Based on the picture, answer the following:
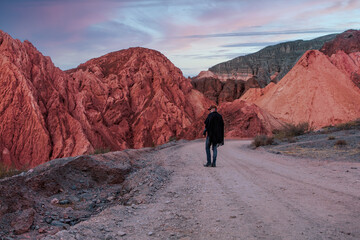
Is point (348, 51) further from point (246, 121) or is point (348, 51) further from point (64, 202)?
point (64, 202)

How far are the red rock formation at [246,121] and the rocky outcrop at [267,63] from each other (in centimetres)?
5601

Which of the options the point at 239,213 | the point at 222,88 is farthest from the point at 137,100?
the point at 239,213

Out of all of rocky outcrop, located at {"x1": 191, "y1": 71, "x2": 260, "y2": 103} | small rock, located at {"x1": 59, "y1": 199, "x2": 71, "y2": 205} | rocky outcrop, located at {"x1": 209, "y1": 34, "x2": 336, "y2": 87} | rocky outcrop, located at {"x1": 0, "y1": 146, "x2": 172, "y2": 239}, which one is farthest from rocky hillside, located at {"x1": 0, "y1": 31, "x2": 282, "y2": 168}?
rocky outcrop, located at {"x1": 209, "y1": 34, "x2": 336, "y2": 87}

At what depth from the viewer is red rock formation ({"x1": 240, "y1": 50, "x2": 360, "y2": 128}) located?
48.8m

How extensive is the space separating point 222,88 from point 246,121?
54.3 metres

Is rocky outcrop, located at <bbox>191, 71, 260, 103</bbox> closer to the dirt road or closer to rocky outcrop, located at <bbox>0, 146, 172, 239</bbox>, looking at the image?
rocky outcrop, located at <bbox>0, 146, 172, 239</bbox>

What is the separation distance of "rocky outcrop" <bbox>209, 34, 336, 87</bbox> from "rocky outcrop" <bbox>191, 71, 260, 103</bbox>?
26.1 ft

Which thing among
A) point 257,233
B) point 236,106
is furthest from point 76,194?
point 236,106

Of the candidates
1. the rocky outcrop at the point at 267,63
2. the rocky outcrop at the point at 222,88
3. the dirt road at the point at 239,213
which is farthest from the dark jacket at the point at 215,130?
the rocky outcrop at the point at 267,63

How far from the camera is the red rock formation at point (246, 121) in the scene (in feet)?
139

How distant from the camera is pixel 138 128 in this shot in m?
54.8

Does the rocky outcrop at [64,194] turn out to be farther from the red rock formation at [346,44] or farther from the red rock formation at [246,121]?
the red rock formation at [346,44]

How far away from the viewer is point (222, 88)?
96562 mm

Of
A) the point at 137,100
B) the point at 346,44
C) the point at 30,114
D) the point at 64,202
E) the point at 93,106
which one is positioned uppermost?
the point at 346,44
